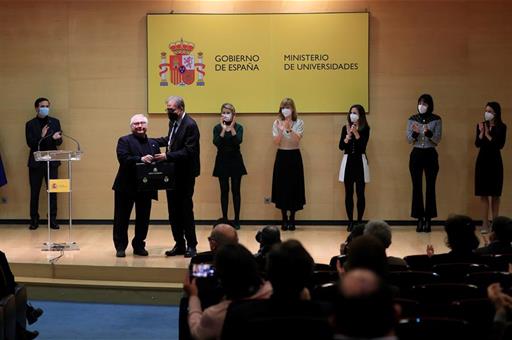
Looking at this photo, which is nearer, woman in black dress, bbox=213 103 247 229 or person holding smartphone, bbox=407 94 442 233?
person holding smartphone, bbox=407 94 442 233

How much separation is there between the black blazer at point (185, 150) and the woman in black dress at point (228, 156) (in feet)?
7.05

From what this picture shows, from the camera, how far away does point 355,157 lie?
10289mm

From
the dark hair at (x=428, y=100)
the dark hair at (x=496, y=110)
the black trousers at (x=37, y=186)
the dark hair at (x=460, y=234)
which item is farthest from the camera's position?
the black trousers at (x=37, y=186)

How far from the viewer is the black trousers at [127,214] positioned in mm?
8328

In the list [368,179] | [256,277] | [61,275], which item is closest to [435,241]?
[368,179]

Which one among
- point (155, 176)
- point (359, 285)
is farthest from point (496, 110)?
point (359, 285)

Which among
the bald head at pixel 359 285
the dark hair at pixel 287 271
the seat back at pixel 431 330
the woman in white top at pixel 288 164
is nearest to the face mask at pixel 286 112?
the woman in white top at pixel 288 164

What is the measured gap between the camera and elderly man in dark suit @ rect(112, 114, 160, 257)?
26.9ft

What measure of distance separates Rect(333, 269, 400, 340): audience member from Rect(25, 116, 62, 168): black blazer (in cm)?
854

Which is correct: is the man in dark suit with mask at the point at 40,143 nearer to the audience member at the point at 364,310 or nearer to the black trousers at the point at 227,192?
the black trousers at the point at 227,192

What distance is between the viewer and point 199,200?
11.1 metres

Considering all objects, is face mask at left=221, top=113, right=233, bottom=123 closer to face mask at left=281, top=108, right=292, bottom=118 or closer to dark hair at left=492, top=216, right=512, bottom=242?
face mask at left=281, top=108, right=292, bottom=118

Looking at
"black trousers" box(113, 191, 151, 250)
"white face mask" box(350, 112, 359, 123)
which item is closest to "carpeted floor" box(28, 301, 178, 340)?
"black trousers" box(113, 191, 151, 250)

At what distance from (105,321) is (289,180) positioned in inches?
155
